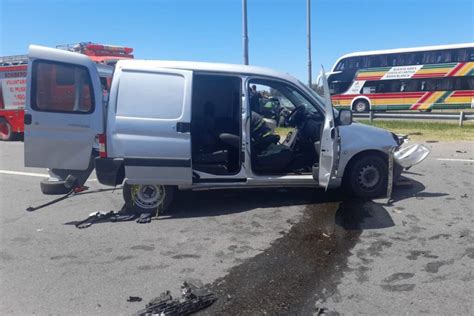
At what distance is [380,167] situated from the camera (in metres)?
5.88

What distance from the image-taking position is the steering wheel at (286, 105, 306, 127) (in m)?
6.35

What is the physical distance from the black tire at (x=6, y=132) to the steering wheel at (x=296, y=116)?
45.0 feet

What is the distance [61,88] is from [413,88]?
23596mm

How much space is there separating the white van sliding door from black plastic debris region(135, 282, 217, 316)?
7.07ft

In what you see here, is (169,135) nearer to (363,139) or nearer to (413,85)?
(363,139)

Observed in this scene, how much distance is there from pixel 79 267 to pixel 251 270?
66.6 inches

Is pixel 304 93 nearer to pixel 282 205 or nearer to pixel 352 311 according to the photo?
pixel 282 205

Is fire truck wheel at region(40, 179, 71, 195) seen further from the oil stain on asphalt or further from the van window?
the oil stain on asphalt

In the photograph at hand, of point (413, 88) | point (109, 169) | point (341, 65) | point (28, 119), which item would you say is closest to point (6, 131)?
point (28, 119)

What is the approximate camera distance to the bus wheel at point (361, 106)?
2636 cm

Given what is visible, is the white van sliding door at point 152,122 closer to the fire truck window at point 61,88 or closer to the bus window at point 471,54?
the fire truck window at point 61,88

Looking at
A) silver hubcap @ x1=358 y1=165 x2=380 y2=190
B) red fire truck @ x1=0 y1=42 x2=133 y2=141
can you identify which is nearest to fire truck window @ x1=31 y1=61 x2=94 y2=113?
silver hubcap @ x1=358 y1=165 x2=380 y2=190

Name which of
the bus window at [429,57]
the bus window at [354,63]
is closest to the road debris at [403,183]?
the bus window at [429,57]

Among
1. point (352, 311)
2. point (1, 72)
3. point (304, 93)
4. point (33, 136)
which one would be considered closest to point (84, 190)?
point (33, 136)
